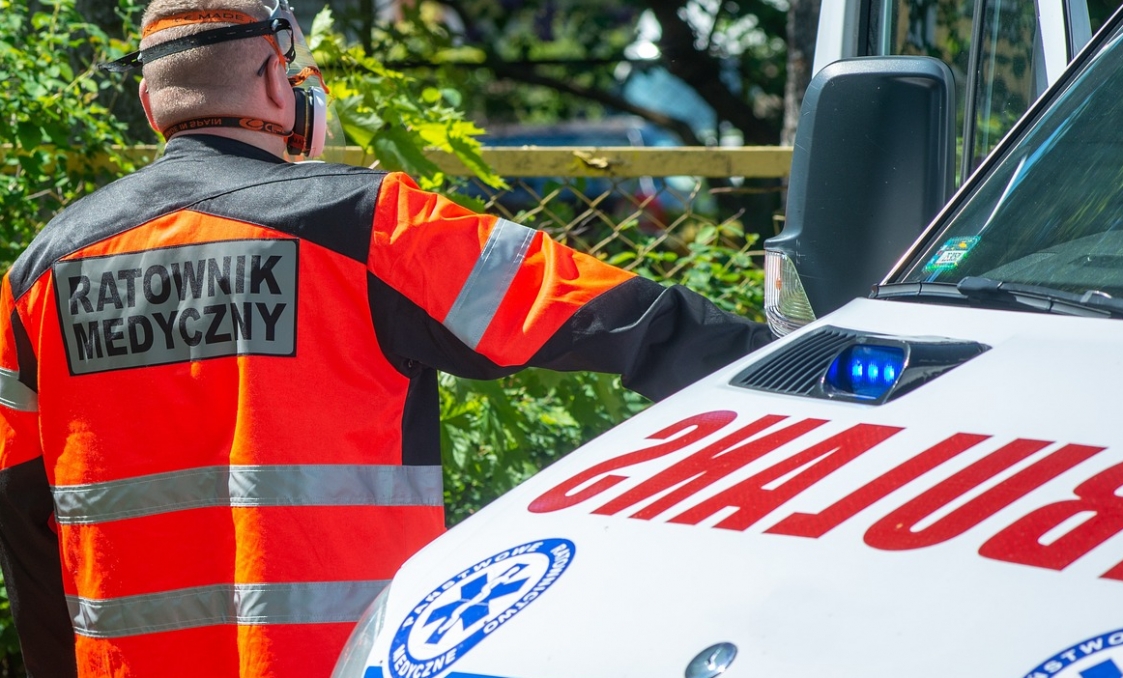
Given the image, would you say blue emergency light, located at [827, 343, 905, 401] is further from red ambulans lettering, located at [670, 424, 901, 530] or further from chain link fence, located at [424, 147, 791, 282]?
chain link fence, located at [424, 147, 791, 282]

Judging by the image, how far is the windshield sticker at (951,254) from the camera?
6.38 feet

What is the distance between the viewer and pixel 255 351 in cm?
201

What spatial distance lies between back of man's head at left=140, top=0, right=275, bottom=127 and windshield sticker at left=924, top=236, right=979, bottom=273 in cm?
114

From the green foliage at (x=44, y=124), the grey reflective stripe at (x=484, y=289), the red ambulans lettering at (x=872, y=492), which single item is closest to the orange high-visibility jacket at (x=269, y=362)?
the grey reflective stripe at (x=484, y=289)

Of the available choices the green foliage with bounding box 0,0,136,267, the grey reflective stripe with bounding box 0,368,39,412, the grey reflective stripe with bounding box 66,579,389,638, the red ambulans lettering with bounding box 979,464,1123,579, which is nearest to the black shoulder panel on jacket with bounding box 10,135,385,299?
the grey reflective stripe with bounding box 0,368,39,412

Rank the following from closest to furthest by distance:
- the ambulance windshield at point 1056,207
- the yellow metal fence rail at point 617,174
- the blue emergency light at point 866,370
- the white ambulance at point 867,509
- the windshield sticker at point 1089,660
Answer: the windshield sticker at point 1089,660, the white ambulance at point 867,509, the blue emergency light at point 866,370, the ambulance windshield at point 1056,207, the yellow metal fence rail at point 617,174

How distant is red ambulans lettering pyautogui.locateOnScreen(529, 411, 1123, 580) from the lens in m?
1.23

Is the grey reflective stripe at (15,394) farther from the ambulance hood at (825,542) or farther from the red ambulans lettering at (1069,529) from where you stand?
the red ambulans lettering at (1069,529)

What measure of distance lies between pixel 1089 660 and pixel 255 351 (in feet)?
4.35

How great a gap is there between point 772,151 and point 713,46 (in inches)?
146

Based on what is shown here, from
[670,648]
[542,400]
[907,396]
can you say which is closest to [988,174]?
[907,396]

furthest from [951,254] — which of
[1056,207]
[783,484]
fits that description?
[783,484]

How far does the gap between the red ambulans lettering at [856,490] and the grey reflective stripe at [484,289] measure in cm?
43

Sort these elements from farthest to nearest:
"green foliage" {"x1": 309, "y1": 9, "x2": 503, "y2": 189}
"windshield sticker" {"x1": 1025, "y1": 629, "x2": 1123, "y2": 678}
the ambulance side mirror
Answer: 1. "green foliage" {"x1": 309, "y1": 9, "x2": 503, "y2": 189}
2. the ambulance side mirror
3. "windshield sticker" {"x1": 1025, "y1": 629, "x2": 1123, "y2": 678}
